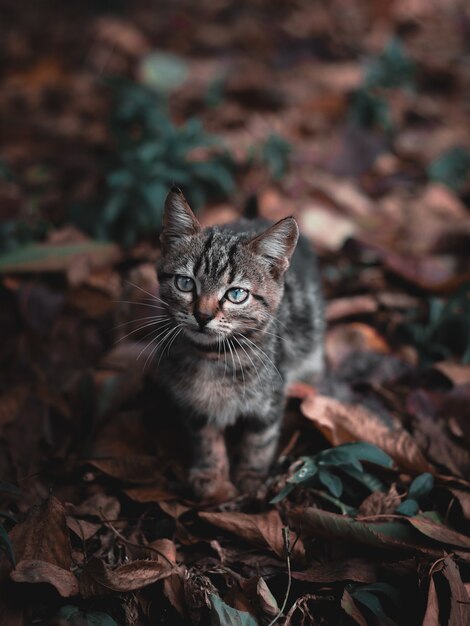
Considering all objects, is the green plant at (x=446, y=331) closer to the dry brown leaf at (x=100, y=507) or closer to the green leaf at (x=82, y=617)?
the dry brown leaf at (x=100, y=507)

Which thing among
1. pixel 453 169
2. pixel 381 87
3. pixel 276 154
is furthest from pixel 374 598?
pixel 381 87

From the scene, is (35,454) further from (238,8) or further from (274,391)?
(238,8)

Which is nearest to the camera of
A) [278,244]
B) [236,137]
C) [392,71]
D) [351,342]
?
[278,244]

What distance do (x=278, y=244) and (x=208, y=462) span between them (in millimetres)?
1032

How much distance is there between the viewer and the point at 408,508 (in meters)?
2.19

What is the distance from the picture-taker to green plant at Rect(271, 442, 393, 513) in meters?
2.23

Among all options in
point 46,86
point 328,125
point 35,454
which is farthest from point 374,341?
point 46,86

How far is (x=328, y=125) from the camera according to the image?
15.8ft

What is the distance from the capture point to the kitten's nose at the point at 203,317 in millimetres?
2137

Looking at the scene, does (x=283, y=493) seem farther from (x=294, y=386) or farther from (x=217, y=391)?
(x=294, y=386)

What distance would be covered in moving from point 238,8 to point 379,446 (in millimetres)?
5986

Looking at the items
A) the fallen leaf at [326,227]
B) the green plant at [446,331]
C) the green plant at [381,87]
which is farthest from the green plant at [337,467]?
the green plant at [381,87]

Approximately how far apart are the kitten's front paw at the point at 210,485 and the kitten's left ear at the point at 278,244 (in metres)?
0.93

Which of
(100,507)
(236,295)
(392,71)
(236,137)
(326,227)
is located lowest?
(100,507)
